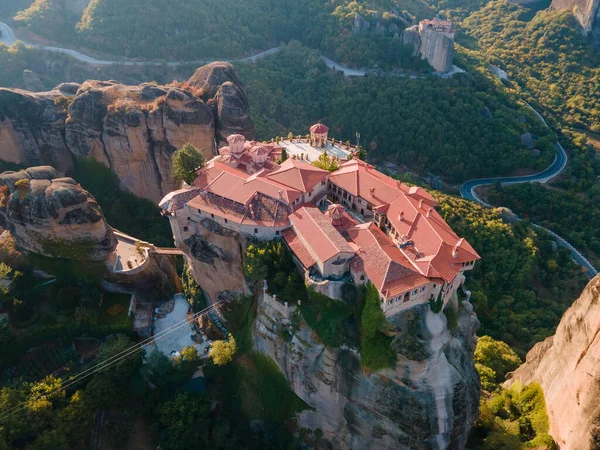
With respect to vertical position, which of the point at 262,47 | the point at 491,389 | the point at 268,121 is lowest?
the point at 491,389

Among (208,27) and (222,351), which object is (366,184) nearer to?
(222,351)

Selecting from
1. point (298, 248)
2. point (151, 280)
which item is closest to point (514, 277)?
point (298, 248)

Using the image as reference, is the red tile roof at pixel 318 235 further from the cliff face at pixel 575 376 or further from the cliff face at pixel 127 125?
the cliff face at pixel 127 125

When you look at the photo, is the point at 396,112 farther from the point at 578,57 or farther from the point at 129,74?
the point at 129,74

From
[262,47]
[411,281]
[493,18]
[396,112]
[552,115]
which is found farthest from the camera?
[493,18]

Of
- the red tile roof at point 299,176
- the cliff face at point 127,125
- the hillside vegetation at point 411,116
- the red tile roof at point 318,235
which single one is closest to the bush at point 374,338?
the red tile roof at point 318,235

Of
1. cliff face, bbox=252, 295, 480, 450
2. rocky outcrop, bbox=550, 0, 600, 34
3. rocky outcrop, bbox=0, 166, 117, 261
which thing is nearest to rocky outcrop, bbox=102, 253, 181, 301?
rocky outcrop, bbox=0, 166, 117, 261

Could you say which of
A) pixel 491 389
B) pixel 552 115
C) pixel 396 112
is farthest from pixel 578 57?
pixel 491 389
